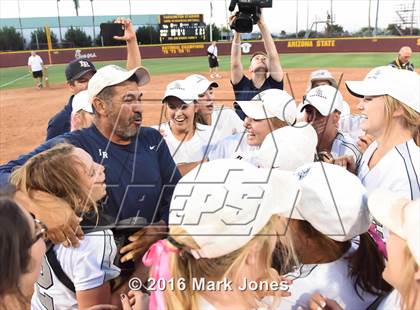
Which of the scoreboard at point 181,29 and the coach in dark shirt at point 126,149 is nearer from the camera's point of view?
the coach in dark shirt at point 126,149

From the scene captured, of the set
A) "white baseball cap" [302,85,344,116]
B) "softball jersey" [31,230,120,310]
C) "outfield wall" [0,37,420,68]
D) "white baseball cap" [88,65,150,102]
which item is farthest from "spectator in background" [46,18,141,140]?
"outfield wall" [0,37,420,68]

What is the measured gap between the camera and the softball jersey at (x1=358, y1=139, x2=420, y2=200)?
2320mm

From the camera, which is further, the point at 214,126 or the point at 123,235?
the point at 214,126

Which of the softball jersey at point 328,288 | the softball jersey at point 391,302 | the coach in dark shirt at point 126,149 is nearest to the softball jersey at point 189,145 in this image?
the coach in dark shirt at point 126,149

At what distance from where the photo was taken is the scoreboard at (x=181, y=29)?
39.1m

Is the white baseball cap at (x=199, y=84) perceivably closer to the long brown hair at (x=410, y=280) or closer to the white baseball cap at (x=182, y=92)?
the white baseball cap at (x=182, y=92)

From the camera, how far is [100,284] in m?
1.81

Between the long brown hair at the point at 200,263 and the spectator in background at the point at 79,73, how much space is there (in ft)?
8.67

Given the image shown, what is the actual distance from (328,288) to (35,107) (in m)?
16.4

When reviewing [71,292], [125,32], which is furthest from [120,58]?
[71,292]

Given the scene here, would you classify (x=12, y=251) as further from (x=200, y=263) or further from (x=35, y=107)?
(x=35, y=107)

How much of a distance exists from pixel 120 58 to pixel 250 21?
1314 inches

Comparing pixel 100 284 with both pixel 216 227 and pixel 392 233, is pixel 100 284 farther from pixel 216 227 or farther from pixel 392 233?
pixel 392 233

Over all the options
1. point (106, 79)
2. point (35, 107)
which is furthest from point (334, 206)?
point (35, 107)
